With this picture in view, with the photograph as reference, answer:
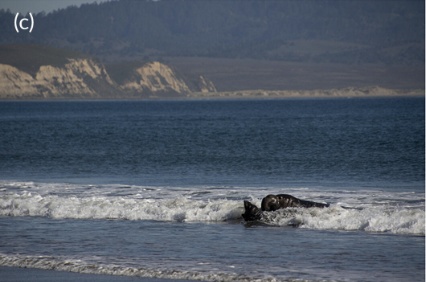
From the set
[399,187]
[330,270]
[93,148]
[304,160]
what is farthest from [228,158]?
[330,270]

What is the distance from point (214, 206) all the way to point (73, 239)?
510cm

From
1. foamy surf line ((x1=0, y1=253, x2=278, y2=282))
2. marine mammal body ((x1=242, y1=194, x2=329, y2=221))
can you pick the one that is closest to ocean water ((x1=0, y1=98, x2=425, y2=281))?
foamy surf line ((x1=0, y1=253, x2=278, y2=282))

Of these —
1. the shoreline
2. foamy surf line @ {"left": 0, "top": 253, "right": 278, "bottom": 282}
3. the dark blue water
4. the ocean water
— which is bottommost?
the shoreline

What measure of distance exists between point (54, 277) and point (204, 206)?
332 inches

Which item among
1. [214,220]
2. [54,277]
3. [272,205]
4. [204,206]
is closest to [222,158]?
[204,206]

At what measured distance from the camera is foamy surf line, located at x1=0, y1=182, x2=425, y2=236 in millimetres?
20969

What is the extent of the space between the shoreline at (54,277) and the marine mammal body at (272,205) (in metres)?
6.71

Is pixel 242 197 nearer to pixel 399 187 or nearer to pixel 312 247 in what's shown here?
pixel 399 187

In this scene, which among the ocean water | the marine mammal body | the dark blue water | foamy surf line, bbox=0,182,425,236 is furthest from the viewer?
the dark blue water

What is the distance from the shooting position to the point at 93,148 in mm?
57875

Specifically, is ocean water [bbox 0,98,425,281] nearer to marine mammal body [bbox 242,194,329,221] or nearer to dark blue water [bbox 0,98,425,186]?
dark blue water [bbox 0,98,425,186]

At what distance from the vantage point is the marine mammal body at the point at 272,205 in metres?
22.1

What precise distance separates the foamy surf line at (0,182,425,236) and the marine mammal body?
283 millimetres

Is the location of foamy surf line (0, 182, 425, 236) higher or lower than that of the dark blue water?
lower
